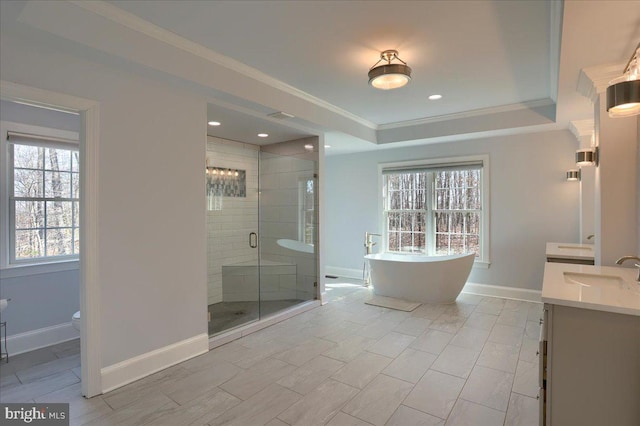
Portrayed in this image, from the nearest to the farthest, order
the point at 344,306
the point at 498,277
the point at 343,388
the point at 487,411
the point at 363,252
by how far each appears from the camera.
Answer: the point at 487,411 < the point at 343,388 < the point at 344,306 < the point at 498,277 < the point at 363,252

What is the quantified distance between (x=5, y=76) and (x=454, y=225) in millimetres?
5378

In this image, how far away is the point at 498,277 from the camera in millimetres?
4980

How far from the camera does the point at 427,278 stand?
4629mm

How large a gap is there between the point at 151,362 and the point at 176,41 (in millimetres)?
2583

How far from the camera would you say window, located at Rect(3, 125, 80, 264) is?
3.29 metres

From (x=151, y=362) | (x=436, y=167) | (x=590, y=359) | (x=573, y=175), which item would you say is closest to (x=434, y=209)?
(x=436, y=167)

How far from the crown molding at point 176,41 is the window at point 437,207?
2.56m

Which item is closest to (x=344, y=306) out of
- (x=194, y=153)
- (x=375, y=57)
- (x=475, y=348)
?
(x=475, y=348)

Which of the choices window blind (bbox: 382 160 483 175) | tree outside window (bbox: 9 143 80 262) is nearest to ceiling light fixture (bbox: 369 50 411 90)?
window blind (bbox: 382 160 483 175)

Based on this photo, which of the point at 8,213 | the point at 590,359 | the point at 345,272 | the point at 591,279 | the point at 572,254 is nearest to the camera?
the point at 590,359

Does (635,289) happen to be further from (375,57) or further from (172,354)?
(172,354)

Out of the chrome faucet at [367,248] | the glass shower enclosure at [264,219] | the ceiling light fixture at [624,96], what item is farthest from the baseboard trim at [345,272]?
the ceiling light fixture at [624,96]

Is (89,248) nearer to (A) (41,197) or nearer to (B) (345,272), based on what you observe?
(A) (41,197)

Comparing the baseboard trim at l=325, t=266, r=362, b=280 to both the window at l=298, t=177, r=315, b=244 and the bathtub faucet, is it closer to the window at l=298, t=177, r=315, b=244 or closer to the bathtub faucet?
the bathtub faucet
